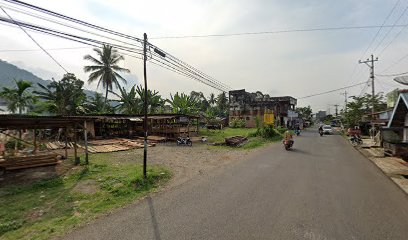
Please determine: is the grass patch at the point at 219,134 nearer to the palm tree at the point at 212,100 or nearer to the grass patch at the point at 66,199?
the grass patch at the point at 66,199

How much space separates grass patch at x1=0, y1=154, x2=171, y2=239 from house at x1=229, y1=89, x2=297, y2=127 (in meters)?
42.5

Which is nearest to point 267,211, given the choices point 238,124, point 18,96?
point 18,96

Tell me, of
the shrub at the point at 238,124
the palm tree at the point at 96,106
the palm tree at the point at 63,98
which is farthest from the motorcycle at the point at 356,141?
the palm tree at the point at 63,98

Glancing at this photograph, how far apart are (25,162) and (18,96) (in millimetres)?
18417

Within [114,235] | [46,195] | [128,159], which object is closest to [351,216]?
[114,235]

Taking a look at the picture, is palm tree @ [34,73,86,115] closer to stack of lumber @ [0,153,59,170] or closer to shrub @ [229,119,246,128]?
stack of lumber @ [0,153,59,170]

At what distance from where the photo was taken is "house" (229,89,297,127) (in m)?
51.6

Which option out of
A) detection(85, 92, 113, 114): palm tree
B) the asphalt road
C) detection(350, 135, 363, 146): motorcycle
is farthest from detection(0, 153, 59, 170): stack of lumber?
detection(350, 135, 363, 146): motorcycle

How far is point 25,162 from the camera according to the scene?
11.8 metres

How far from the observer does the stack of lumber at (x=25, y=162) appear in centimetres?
1126

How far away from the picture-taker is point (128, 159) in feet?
48.2

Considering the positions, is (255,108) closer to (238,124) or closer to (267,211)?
(238,124)

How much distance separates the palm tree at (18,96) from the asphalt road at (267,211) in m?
25.2

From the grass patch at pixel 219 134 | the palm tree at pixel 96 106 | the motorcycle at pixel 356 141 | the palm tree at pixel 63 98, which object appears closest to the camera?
the motorcycle at pixel 356 141
